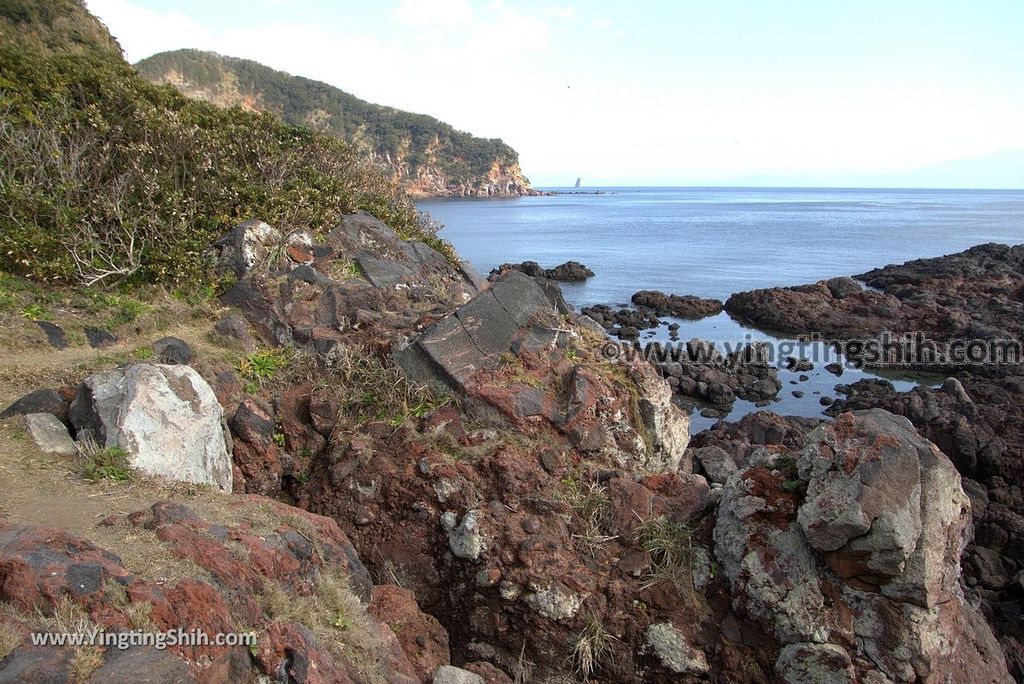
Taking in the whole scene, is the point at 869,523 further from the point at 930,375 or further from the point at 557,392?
the point at 930,375

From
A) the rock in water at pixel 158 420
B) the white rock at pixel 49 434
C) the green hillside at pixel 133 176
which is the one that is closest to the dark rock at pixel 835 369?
the green hillside at pixel 133 176

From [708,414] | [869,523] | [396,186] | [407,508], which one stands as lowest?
[708,414]

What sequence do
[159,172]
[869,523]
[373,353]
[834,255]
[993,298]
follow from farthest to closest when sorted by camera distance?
[834,255], [993,298], [159,172], [373,353], [869,523]

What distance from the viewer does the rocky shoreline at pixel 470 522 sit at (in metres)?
5.00

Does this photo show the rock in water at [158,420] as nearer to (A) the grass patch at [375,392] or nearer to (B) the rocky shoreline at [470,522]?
(B) the rocky shoreline at [470,522]

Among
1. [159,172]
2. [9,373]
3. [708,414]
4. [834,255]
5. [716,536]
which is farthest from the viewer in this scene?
[834,255]

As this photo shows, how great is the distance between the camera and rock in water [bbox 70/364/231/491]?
659cm

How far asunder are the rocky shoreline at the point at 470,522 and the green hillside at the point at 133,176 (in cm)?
90

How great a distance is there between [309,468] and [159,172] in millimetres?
6574

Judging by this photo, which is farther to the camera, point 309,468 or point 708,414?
point 708,414

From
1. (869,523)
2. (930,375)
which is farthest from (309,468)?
(930,375)

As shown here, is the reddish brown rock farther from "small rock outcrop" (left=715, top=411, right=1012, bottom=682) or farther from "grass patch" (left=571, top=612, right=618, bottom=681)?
"small rock outcrop" (left=715, top=411, right=1012, bottom=682)

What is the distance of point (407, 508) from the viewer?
7.73 metres

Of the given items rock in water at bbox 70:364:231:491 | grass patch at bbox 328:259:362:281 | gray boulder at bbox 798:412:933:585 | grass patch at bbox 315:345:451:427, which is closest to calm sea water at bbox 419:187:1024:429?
grass patch at bbox 328:259:362:281
